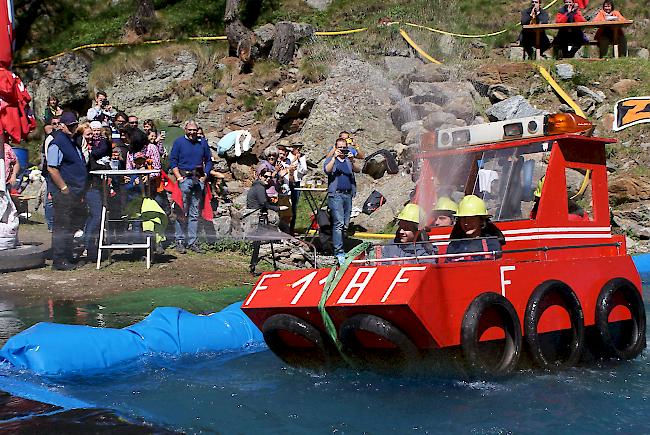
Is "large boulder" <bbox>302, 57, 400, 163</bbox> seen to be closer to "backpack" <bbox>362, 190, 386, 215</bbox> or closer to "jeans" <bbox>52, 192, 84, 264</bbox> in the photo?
"backpack" <bbox>362, 190, 386, 215</bbox>

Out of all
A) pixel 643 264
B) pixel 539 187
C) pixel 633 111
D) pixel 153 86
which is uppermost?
pixel 153 86

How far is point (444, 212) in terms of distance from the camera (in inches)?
361

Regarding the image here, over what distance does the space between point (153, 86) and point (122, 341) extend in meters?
18.6

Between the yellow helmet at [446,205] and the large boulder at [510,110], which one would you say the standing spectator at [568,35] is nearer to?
the large boulder at [510,110]

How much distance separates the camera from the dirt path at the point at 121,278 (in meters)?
11.4

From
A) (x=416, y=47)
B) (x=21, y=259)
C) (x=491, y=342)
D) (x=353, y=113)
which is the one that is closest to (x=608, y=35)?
(x=416, y=47)

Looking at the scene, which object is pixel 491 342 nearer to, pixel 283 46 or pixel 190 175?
pixel 190 175

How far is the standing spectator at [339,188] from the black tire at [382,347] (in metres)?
7.02

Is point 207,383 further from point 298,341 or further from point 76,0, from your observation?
point 76,0

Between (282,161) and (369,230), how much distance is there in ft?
7.59

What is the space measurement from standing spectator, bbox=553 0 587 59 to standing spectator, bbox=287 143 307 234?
354 inches

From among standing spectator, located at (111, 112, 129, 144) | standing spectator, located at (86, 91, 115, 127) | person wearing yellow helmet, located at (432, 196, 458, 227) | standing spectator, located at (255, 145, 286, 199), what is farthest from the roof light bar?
standing spectator, located at (86, 91, 115, 127)

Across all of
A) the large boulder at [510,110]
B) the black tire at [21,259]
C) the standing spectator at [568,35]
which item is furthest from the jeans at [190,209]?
the standing spectator at [568,35]

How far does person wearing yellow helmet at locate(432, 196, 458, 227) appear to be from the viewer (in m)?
9.10
